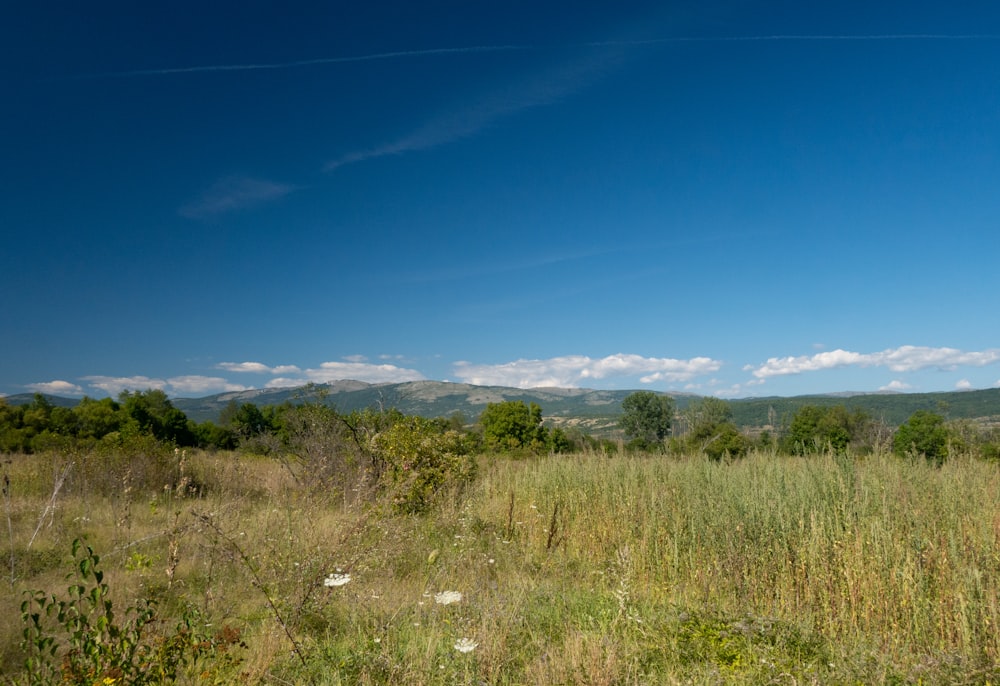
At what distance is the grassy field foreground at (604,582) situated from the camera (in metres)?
3.54

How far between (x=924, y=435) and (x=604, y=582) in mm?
9233

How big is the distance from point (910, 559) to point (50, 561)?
28.5 ft

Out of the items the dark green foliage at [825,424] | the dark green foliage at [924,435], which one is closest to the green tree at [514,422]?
the dark green foliage at [825,424]

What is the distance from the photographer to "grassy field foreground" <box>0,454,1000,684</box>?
3.54 metres

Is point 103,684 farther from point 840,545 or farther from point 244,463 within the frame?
point 244,463

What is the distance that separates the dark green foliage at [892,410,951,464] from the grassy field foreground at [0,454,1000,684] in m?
4.16

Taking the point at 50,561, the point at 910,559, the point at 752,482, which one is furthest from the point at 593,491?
the point at 50,561

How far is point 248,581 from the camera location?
5.67 metres

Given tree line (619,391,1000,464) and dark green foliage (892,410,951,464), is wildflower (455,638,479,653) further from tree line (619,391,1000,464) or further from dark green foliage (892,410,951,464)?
dark green foliage (892,410,951,464)

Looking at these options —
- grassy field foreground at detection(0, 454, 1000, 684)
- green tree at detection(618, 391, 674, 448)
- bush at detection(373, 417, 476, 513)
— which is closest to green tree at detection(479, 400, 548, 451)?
bush at detection(373, 417, 476, 513)

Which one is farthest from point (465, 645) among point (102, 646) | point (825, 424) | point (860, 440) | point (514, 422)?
point (514, 422)

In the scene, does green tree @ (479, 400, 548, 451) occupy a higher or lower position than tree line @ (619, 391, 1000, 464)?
lower

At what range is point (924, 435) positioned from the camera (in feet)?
37.7

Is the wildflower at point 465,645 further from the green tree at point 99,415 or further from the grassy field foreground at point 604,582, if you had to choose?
the green tree at point 99,415
